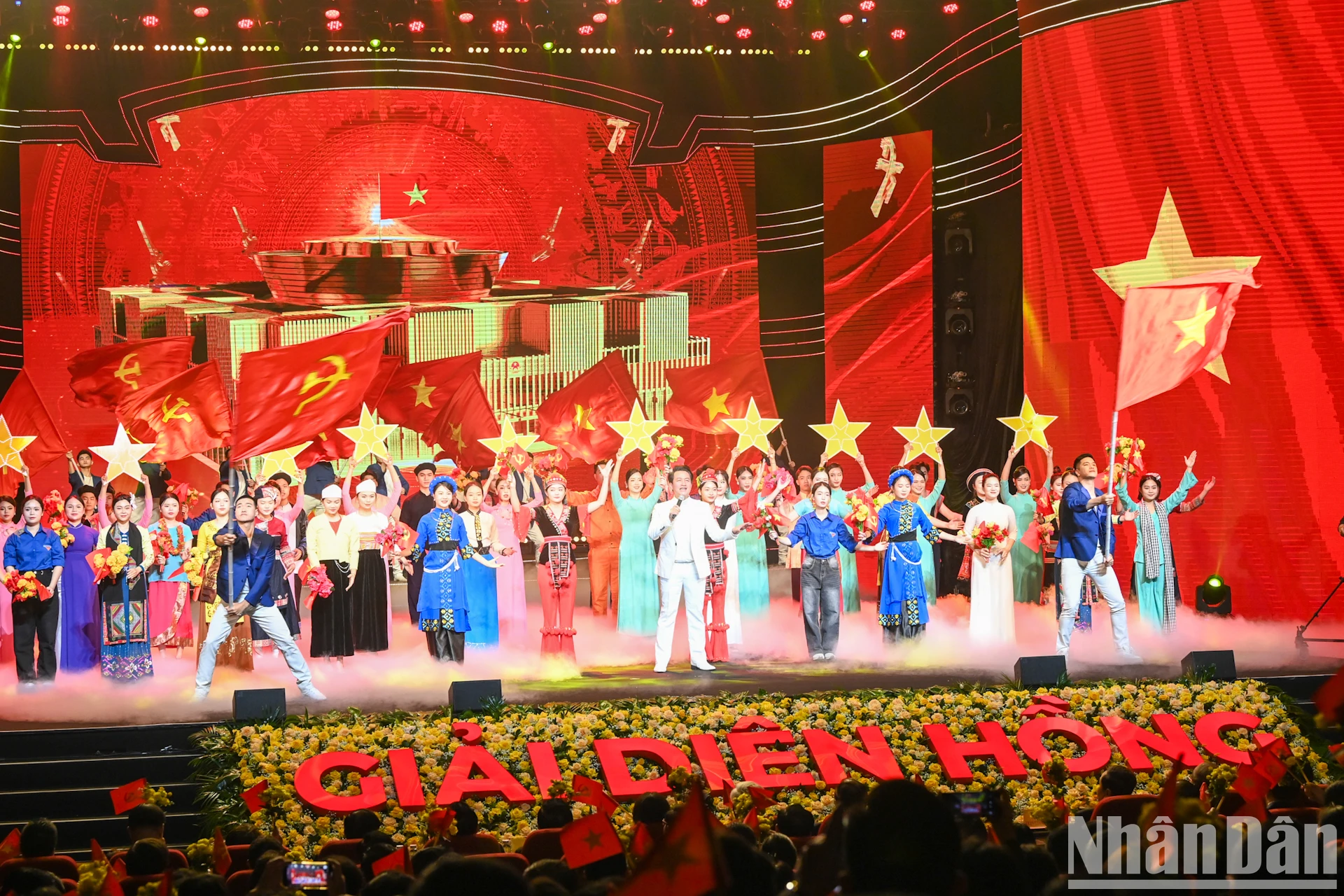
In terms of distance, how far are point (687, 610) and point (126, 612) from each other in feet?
13.5

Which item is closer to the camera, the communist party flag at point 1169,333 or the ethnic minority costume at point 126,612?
the ethnic minority costume at point 126,612

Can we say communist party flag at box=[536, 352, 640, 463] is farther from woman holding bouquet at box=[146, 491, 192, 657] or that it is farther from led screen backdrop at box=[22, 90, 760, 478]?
woman holding bouquet at box=[146, 491, 192, 657]

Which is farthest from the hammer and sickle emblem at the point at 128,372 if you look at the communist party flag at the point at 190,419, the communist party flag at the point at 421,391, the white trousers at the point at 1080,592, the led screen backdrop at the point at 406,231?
the white trousers at the point at 1080,592

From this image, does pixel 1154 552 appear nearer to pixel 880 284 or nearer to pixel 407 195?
pixel 880 284

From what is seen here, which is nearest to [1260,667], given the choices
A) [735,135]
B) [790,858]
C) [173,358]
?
[735,135]

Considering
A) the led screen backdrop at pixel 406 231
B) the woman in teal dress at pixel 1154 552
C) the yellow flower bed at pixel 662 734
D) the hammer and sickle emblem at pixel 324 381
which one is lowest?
the yellow flower bed at pixel 662 734

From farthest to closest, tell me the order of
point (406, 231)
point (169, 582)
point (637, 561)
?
point (406, 231) → point (637, 561) → point (169, 582)

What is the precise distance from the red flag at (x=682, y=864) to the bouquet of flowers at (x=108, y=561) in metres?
8.13

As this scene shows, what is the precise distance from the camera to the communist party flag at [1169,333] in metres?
11.0

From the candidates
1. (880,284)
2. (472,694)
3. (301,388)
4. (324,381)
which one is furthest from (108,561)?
(880,284)

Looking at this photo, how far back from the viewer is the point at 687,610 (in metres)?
10.2

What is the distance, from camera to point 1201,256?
11.5m

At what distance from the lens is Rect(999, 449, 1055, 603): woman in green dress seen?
11062 millimetres

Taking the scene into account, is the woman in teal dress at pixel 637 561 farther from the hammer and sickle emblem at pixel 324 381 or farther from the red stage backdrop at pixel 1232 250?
the red stage backdrop at pixel 1232 250
